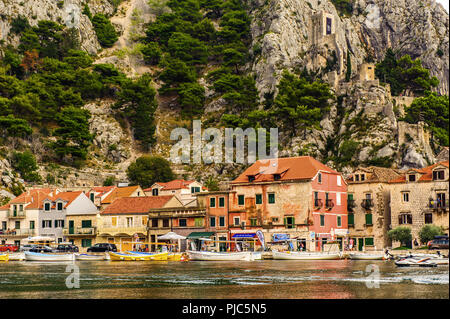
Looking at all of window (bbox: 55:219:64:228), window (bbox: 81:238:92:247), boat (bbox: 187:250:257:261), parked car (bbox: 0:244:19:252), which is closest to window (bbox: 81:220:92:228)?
window (bbox: 81:238:92:247)

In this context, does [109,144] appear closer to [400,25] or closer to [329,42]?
[329,42]

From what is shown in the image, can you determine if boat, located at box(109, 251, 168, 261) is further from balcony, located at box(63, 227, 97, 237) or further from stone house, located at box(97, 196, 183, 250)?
balcony, located at box(63, 227, 97, 237)

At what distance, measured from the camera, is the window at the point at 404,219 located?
70875 millimetres

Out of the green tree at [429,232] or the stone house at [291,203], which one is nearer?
the green tree at [429,232]

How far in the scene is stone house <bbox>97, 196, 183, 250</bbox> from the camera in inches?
3228

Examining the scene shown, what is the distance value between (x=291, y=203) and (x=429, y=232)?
14.7m

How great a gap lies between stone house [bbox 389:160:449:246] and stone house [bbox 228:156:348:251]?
629 centimetres

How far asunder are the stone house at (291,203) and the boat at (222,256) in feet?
27.3

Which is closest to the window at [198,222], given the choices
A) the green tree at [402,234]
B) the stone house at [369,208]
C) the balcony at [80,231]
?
the balcony at [80,231]

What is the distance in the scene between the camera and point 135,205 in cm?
8406

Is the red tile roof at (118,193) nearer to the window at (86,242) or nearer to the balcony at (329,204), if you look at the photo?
the window at (86,242)

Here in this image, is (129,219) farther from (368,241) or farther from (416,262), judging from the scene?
(416,262)
